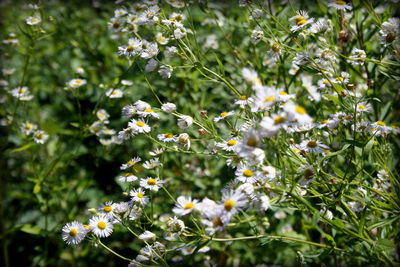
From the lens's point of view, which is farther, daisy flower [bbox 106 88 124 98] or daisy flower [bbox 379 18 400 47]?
daisy flower [bbox 106 88 124 98]

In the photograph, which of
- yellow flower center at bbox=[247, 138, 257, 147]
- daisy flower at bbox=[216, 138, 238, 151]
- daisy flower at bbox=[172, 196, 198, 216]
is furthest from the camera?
daisy flower at bbox=[216, 138, 238, 151]

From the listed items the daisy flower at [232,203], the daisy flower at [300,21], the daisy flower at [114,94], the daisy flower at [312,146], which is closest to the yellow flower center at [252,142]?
the daisy flower at [232,203]

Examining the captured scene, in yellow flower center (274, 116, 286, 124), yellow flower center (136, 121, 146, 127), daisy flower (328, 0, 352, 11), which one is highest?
yellow flower center (274, 116, 286, 124)

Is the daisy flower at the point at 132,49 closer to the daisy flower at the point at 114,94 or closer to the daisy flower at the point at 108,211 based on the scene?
the daisy flower at the point at 114,94

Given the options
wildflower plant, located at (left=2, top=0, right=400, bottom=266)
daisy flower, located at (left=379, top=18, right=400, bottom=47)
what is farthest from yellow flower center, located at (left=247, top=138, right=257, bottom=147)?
daisy flower, located at (left=379, top=18, right=400, bottom=47)

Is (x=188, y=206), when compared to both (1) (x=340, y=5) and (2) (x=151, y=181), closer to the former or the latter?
(2) (x=151, y=181)

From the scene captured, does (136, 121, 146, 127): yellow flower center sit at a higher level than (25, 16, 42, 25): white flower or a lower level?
higher

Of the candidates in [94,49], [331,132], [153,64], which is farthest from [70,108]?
[331,132]

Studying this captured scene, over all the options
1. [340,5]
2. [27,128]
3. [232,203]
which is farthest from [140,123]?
[27,128]

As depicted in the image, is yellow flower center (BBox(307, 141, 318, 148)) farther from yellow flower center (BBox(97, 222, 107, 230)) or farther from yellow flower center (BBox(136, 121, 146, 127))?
yellow flower center (BBox(97, 222, 107, 230))

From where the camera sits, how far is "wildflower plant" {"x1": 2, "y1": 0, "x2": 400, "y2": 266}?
1082 mm

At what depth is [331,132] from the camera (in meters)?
1.42

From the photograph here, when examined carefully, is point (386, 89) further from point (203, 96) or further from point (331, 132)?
point (203, 96)

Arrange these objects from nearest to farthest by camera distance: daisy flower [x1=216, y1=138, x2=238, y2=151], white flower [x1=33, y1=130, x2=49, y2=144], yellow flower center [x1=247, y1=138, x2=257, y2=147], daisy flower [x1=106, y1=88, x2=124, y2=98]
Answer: yellow flower center [x1=247, y1=138, x2=257, y2=147] < daisy flower [x1=216, y1=138, x2=238, y2=151] < daisy flower [x1=106, y1=88, x2=124, y2=98] < white flower [x1=33, y1=130, x2=49, y2=144]
